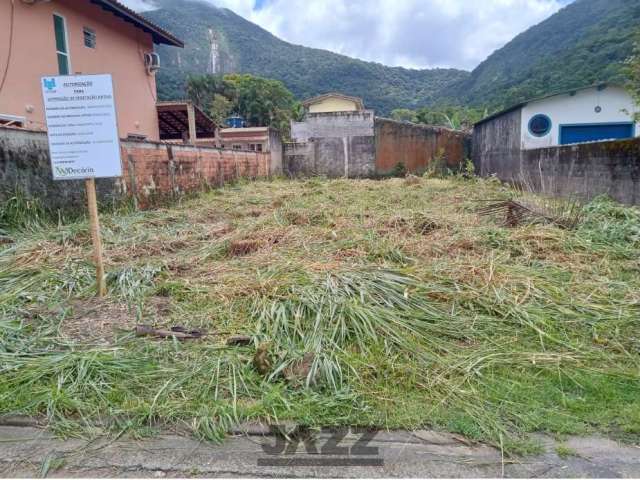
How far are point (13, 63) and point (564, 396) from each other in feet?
34.6

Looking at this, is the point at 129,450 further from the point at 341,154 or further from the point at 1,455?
the point at 341,154

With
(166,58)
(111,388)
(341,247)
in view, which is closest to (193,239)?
(341,247)

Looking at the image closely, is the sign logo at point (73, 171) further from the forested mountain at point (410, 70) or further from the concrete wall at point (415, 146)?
the forested mountain at point (410, 70)

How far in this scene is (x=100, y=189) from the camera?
621 cm

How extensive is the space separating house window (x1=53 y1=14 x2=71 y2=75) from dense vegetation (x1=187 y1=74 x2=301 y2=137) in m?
23.6

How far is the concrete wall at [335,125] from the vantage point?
15578 millimetres

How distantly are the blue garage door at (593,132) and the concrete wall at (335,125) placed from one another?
6.23 metres

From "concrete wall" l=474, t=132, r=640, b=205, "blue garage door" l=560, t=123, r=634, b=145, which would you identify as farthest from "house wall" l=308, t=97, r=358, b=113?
"concrete wall" l=474, t=132, r=640, b=205

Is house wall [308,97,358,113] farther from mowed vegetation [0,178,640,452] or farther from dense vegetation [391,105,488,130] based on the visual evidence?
mowed vegetation [0,178,640,452]

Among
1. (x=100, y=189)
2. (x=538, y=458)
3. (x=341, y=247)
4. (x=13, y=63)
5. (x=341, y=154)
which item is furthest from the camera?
(x=341, y=154)

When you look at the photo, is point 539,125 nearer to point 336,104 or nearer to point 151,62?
point 151,62

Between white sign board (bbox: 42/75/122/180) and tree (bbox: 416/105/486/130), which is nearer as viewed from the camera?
white sign board (bbox: 42/75/122/180)

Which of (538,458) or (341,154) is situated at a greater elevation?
(341,154)

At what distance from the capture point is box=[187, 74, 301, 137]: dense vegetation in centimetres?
3381
